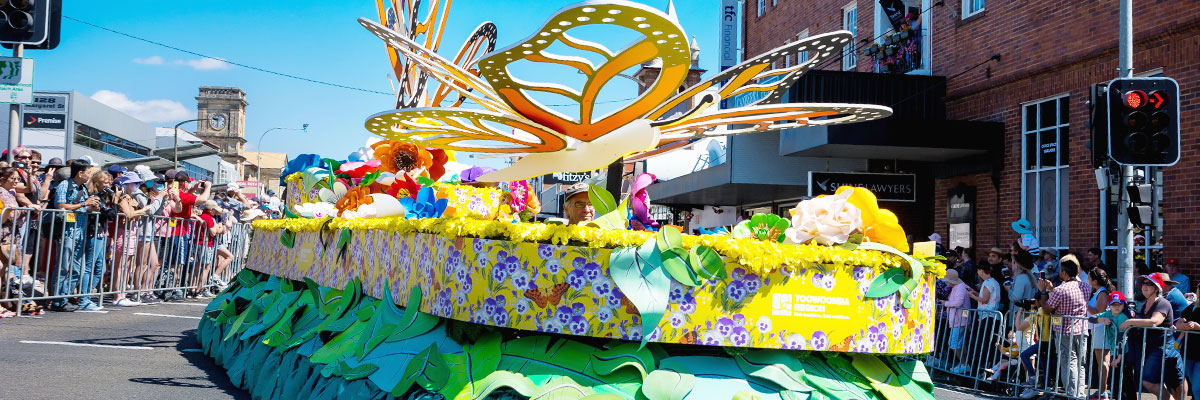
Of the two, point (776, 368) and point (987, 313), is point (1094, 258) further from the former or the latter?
point (776, 368)

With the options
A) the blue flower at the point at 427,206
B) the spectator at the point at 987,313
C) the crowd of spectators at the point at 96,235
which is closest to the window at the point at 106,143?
the crowd of spectators at the point at 96,235

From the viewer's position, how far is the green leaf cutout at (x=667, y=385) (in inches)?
154

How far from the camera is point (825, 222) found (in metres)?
4.40

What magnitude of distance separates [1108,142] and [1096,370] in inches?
87.2

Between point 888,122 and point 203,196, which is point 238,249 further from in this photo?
point 888,122

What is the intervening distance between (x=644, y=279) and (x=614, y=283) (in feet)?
0.40

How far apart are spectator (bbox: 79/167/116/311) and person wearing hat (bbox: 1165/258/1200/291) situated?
11.9 metres

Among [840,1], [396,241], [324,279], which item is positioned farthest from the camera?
[840,1]

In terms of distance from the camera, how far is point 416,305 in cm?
458

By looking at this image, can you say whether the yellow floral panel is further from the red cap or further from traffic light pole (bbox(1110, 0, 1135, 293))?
traffic light pole (bbox(1110, 0, 1135, 293))

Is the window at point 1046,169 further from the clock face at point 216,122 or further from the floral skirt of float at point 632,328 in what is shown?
the clock face at point 216,122

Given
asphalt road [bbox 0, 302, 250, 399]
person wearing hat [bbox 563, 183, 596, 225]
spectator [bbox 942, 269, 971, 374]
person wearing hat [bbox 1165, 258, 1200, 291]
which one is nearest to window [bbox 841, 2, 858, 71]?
spectator [bbox 942, 269, 971, 374]

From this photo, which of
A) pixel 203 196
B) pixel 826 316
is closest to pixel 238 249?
pixel 203 196

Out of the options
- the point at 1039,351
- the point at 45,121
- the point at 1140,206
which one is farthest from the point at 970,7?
the point at 45,121
